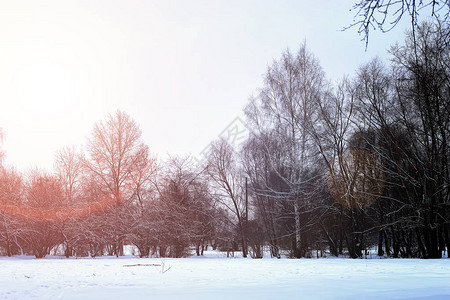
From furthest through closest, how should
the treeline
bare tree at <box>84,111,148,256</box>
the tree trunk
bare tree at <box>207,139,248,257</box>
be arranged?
1. bare tree at <box>207,139,248,257</box>
2. bare tree at <box>84,111,148,256</box>
3. the tree trunk
4. the treeline

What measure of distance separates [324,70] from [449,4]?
17111 millimetres

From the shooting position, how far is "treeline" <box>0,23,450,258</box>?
603 inches

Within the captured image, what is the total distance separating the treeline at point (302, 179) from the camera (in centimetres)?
1532

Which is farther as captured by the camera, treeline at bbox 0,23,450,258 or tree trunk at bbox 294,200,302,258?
tree trunk at bbox 294,200,302,258

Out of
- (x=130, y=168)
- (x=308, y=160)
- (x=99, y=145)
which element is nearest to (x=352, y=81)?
(x=308, y=160)

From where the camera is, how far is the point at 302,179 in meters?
19.0

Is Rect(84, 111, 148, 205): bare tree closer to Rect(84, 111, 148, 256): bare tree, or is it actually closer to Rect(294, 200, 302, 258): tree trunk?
Rect(84, 111, 148, 256): bare tree

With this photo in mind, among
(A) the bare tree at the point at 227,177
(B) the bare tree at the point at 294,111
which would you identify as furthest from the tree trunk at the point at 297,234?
(A) the bare tree at the point at 227,177

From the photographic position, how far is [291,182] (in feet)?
59.4

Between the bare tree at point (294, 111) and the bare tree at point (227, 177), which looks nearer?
the bare tree at point (294, 111)

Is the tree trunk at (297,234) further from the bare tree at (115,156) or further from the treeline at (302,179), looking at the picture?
the bare tree at (115,156)

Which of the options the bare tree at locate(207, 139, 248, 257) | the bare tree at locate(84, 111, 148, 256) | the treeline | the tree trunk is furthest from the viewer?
the bare tree at locate(207, 139, 248, 257)

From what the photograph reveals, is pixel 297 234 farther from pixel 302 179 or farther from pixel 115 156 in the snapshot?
pixel 115 156

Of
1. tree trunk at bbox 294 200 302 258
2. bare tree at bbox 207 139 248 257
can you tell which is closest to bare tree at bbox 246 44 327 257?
tree trunk at bbox 294 200 302 258
